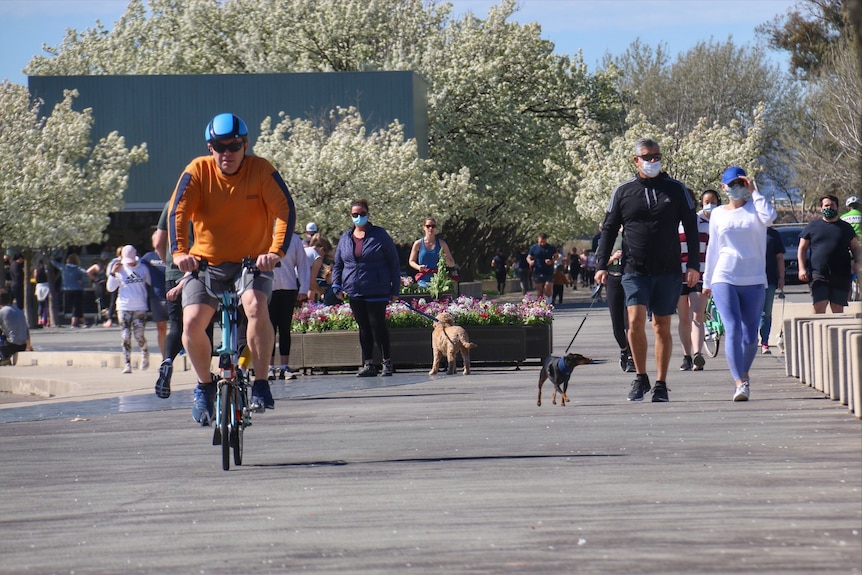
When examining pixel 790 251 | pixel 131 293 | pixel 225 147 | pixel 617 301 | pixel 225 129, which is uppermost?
pixel 790 251

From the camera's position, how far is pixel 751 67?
260ft

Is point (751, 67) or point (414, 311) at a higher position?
point (751, 67)

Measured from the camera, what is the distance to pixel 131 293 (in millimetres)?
20797

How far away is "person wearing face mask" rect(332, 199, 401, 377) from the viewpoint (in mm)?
16922

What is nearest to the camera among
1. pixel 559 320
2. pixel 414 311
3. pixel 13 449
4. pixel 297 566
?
pixel 297 566

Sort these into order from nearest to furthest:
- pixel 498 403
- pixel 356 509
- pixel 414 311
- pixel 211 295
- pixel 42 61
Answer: pixel 356 509 → pixel 211 295 → pixel 498 403 → pixel 414 311 → pixel 42 61

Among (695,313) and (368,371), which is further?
(368,371)

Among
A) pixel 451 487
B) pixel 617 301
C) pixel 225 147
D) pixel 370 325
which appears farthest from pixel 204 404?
pixel 370 325

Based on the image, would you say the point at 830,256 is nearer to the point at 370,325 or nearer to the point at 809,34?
the point at 370,325

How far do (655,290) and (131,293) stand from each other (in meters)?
9.79

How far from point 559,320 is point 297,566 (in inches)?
1088

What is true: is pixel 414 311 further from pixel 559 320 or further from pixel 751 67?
pixel 751 67

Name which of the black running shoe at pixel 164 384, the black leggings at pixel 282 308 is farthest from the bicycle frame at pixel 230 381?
the black leggings at pixel 282 308

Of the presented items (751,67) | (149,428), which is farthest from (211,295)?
(751,67)
